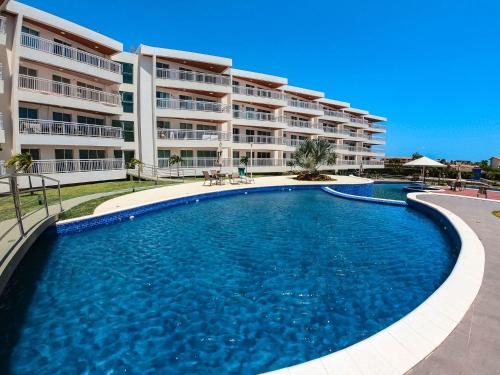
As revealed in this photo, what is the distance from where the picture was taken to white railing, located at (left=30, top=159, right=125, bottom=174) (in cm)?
1720

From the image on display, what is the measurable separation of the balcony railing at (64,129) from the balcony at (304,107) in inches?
852

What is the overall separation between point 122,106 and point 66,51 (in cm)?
592

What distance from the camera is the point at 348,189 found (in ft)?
76.2

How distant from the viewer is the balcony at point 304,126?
3544cm

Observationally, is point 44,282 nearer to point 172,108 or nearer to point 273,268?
point 273,268

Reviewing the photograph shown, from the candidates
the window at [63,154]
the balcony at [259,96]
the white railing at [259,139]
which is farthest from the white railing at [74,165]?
the balcony at [259,96]

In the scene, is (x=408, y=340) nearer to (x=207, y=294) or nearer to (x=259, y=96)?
(x=207, y=294)

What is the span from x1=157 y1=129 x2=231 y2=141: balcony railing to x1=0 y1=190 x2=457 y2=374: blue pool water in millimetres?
16285

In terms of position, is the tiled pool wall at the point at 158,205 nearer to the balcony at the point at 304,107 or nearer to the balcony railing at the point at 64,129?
the balcony railing at the point at 64,129

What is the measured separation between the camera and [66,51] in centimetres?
1919

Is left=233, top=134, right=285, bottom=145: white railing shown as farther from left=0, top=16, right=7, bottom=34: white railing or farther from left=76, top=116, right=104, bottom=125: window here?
left=0, top=16, right=7, bottom=34: white railing

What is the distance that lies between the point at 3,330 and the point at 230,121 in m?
26.4

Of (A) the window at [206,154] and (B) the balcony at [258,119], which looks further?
(B) the balcony at [258,119]

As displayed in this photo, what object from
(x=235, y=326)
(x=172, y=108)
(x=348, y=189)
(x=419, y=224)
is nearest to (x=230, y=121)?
(x=172, y=108)
